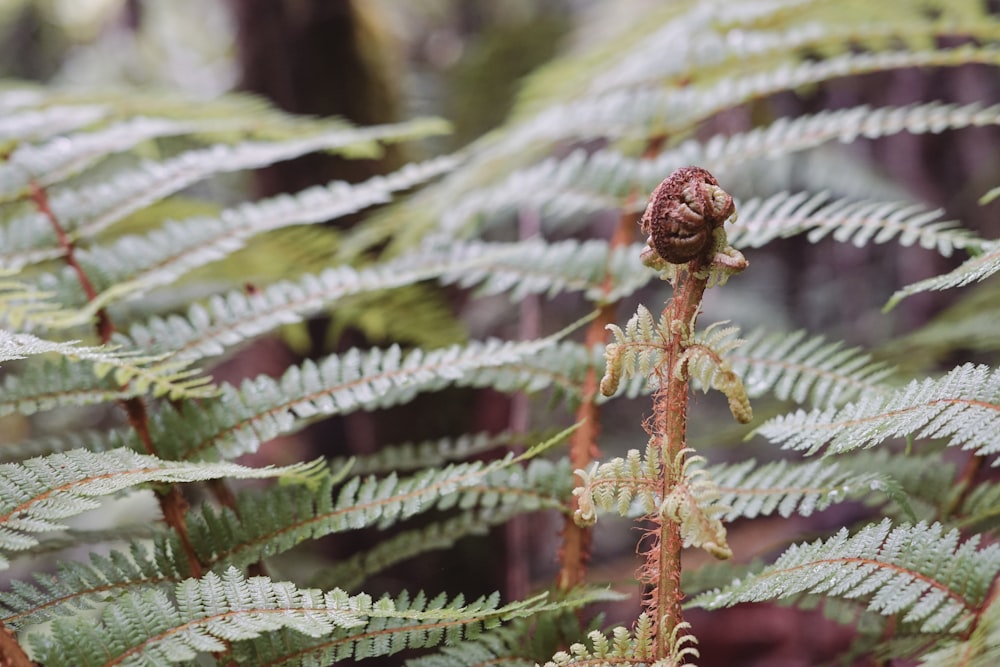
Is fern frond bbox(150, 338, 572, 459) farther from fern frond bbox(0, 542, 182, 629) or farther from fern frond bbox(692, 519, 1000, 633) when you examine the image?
fern frond bbox(692, 519, 1000, 633)

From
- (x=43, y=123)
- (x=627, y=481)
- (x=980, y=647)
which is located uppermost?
(x=43, y=123)

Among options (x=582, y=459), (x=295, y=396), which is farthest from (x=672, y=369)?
(x=295, y=396)

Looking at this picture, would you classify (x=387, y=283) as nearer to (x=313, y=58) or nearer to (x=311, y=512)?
(x=311, y=512)

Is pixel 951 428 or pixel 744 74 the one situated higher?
pixel 744 74

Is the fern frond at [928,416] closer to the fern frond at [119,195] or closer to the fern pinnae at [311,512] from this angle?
the fern pinnae at [311,512]

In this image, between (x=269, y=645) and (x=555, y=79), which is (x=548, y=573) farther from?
(x=269, y=645)

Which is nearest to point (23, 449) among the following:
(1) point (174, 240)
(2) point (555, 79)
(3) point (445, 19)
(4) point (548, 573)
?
(1) point (174, 240)
